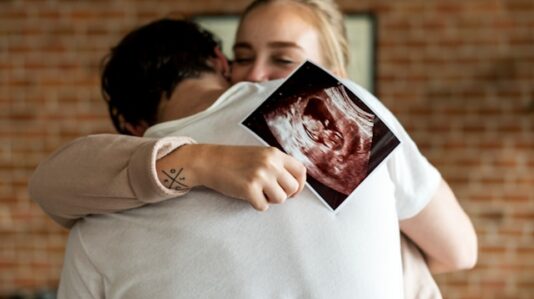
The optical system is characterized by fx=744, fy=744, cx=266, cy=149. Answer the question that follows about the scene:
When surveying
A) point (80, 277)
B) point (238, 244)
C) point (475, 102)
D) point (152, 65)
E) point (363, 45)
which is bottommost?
point (475, 102)

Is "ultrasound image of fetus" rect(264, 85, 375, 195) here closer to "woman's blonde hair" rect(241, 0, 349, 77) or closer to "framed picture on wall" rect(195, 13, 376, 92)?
"woman's blonde hair" rect(241, 0, 349, 77)

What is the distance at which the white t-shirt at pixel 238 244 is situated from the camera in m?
1.02

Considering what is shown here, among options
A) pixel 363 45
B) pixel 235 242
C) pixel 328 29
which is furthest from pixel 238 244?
pixel 363 45

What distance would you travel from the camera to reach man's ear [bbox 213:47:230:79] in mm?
1338

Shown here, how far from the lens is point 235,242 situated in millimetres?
1028

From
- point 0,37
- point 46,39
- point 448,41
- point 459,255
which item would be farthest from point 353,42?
point 459,255

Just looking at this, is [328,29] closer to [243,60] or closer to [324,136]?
[243,60]

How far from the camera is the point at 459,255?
4.45ft

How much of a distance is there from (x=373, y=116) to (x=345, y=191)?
0.12 m

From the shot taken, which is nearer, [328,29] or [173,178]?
[173,178]

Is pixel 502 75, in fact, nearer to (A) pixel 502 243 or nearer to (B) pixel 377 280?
(A) pixel 502 243

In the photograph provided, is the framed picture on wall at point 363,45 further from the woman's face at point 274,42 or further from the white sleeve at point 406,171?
the white sleeve at point 406,171

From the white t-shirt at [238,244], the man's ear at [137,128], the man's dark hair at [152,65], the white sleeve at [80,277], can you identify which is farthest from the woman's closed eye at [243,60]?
the white sleeve at [80,277]

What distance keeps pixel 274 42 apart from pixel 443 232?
1.58ft
